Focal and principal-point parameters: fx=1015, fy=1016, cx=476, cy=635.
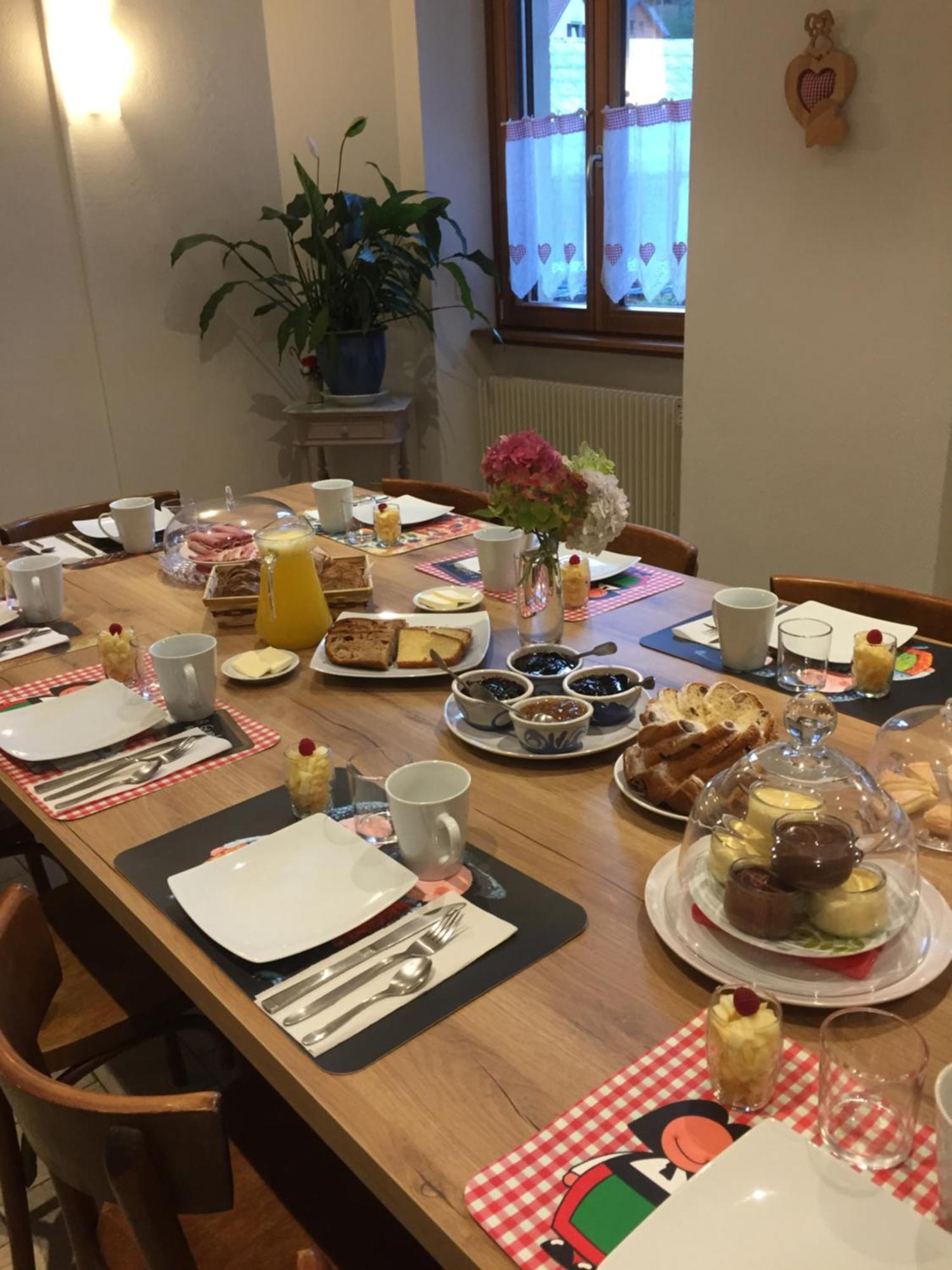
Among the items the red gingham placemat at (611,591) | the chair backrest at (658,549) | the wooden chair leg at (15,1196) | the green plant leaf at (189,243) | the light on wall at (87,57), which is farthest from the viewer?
the green plant leaf at (189,243)

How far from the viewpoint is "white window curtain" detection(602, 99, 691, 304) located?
3393 mm

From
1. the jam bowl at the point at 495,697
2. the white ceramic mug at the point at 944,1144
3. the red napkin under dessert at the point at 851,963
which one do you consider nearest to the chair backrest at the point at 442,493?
the jam bowl at the point at 495,697

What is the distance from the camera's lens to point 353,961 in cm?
93

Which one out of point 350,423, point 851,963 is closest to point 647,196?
point 350,423

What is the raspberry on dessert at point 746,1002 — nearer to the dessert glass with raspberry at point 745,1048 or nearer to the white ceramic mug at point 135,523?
the dessert glass with raspberry at point 745,1048

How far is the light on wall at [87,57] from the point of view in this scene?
139 inches

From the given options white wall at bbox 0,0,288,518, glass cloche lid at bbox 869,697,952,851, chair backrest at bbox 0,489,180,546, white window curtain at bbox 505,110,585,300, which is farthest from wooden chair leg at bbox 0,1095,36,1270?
white window curtain at bbox 505,110,585,300

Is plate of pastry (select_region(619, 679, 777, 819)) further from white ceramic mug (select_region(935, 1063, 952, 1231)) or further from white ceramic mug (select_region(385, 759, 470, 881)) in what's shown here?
white ceramic mug (select_region(935, 1063, 952, 1231))

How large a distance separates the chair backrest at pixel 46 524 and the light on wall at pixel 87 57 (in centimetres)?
180

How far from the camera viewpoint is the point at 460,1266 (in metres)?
0.67

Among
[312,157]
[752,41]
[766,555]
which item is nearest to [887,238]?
[752,41]

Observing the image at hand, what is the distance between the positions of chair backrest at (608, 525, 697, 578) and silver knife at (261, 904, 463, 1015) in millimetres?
1202

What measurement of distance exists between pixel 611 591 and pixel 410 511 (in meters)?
0.73

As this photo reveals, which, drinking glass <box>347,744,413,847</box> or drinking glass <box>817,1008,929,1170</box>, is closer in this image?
drinking glass <box>817,1008,929,1170</box>
